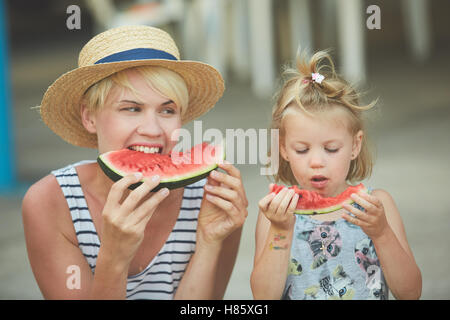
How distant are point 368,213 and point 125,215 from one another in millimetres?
855

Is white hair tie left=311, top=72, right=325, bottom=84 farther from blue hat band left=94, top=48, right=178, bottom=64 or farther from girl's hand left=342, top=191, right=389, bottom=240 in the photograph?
blue hat band left=94, top=48, right=178, bottom=64

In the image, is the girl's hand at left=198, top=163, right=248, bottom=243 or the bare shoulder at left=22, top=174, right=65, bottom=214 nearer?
the girl's hand at left=198, top=163, right=248, bottom=243

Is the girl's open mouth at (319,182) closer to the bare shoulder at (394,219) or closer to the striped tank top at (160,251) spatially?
the bare shoulder at (394,219)

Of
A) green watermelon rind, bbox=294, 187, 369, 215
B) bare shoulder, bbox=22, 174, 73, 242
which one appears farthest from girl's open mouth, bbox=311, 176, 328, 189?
bare shoulder, bbox=22, 174, 73, 242

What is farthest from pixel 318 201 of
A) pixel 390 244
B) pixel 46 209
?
pixel 46 209

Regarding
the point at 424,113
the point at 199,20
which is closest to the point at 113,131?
the point at 424,113

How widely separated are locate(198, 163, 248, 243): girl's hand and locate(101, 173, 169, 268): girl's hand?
256 mm

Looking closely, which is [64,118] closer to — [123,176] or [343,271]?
[123,176]

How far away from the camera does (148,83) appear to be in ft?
8.74

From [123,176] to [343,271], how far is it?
0.92 m

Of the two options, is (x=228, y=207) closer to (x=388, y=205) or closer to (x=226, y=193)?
(x=226, y=193)

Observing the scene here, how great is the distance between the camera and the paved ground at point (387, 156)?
425cm

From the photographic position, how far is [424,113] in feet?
27.0

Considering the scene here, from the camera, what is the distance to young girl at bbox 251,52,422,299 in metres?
2.45
